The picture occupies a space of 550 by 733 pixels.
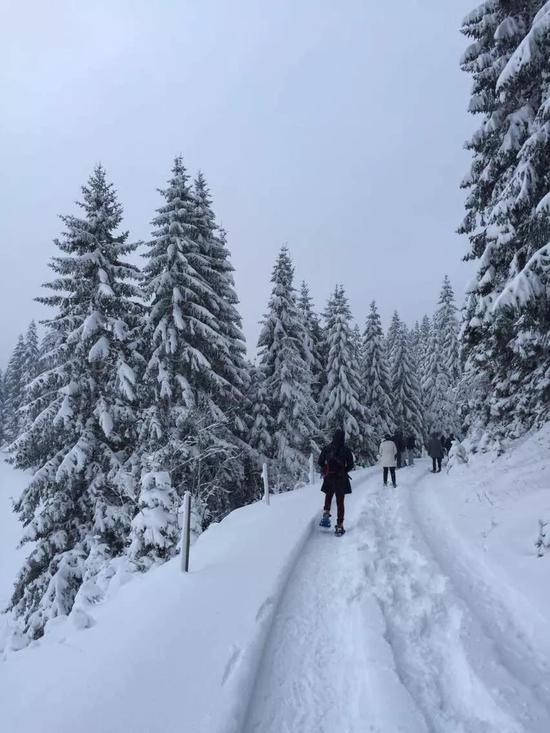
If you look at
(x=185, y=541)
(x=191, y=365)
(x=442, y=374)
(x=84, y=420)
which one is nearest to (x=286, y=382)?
(x=191, y=365)

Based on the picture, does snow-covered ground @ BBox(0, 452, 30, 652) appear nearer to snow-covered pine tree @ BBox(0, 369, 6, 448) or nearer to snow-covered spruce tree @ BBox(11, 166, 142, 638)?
snow-covered spruce tree @ BBox(11, 166, 142, 638)

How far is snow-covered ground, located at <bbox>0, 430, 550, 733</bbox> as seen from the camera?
10.3 ft

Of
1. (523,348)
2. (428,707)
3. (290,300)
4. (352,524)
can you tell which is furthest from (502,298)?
(290,300)

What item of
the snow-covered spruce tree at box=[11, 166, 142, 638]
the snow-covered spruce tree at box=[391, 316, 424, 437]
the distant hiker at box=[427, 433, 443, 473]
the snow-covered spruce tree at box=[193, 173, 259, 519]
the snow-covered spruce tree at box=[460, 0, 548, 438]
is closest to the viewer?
the snow-covered spruce tree at box=[460, 0, 548, 438]

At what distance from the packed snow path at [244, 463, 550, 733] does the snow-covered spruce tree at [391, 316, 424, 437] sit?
105 ft

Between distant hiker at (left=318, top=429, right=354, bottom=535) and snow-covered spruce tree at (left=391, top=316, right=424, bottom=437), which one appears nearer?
distant hiker at (left=318, top=429, right=354, bottom=535)

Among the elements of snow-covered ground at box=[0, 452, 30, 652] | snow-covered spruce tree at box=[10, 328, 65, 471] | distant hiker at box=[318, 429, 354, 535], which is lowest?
snow-covered ground at box=[0, 452, 30, 652]

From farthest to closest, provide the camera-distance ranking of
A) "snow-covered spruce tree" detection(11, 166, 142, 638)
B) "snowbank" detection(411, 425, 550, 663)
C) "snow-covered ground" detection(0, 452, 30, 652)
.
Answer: "snow-covered ground" detection(0, 452, 30, 652) → "snow-covered spruce tree" detection(11, 166, 142, 638) → "snowbank" detection(411, 425, 550, 663)

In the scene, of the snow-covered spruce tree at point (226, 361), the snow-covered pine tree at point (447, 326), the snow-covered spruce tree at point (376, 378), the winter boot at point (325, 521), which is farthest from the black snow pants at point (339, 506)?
the snow-covered pine tree at point (447, 326)

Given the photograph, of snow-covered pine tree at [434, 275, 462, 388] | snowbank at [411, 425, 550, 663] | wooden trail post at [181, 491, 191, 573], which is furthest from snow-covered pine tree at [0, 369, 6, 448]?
wooden trail post at [181, 491, 191, 573]

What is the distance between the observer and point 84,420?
14328 millimetres

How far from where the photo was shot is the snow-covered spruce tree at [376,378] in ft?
111

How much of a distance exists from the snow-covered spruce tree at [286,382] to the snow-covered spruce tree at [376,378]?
10.4 metres

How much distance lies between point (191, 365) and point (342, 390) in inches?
554
